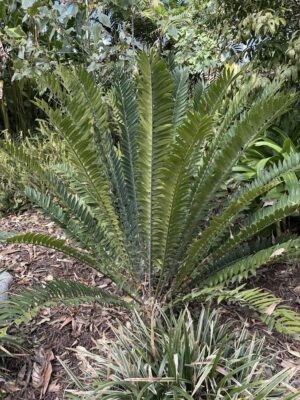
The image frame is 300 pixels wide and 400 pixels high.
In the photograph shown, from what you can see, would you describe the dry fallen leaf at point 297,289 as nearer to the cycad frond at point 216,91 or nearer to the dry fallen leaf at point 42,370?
the cycad frond at point 216,91

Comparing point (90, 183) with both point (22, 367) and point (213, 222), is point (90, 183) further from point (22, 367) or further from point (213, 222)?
point (22, 367)

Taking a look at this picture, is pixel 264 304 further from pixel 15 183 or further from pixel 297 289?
pixel 15 183

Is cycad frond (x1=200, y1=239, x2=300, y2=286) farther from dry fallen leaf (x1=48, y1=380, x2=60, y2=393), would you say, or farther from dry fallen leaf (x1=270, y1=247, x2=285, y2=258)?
dry fallen leaf (x1=48, y1=380, x2=60, y2=393)

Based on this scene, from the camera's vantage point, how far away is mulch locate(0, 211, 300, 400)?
2014 millimetres

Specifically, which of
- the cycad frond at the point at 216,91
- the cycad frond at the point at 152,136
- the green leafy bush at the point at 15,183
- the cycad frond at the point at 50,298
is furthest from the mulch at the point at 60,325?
the cycad frond at the point at 216,91

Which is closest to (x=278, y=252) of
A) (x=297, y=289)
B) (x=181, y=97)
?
(x=297, y=289)

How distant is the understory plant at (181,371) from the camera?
63.7 inches

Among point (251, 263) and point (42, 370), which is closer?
point (251, 263)

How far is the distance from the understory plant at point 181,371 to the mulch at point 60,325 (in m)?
0.23

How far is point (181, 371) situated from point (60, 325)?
89 centimetres

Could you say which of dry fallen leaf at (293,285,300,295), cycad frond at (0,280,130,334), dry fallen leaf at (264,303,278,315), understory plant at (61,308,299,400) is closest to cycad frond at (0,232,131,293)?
cycad frond at (0,280,130,334)

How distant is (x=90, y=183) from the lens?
209 centimetres

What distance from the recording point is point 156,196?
198 centimetres

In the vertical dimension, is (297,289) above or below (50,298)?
below
